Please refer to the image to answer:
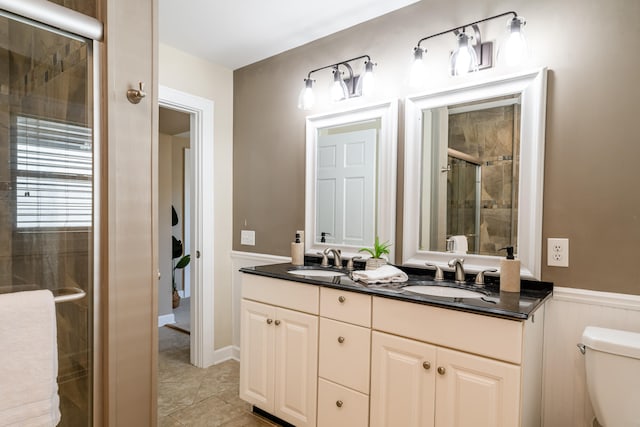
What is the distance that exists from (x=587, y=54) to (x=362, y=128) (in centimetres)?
114

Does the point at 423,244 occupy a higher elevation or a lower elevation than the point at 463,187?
lower

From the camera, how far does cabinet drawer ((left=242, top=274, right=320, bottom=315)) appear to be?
1826 millimetres

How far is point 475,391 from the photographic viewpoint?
1.32 meters

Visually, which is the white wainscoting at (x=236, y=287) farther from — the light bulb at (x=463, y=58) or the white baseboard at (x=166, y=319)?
the light bulb at (x=463, y=58)

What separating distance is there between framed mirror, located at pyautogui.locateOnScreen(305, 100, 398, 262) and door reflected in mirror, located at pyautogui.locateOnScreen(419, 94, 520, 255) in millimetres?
219

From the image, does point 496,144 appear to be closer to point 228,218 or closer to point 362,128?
point 362,128

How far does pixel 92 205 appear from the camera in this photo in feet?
3.25

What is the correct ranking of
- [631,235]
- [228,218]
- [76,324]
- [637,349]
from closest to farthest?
[76,324] → [637,349] → [631,235] → [228,218]

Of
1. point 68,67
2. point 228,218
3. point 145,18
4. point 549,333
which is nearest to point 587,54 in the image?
point 549,333

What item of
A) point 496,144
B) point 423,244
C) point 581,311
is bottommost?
point 581,311

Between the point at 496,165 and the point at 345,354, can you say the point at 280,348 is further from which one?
the point at 496,165

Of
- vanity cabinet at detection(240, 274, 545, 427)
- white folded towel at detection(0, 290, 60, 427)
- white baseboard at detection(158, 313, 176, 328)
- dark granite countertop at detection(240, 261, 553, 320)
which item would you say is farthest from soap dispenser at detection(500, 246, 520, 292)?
white baseboard at detection(158, 313, 176, 328)

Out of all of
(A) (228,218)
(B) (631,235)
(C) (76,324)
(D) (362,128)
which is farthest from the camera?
(A) (228,218)

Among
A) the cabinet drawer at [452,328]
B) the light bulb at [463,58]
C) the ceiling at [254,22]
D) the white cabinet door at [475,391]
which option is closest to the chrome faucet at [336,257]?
the cabinet drawer at [452,328]
